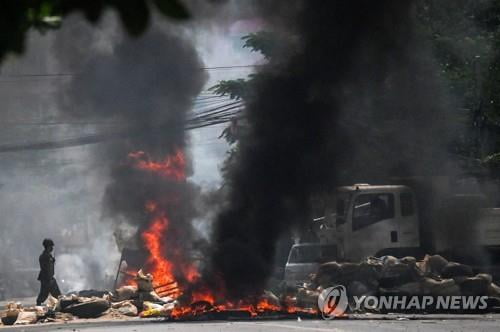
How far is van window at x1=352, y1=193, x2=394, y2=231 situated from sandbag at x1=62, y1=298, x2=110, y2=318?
5.97 meters

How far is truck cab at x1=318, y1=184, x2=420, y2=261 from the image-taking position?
19344 millimetres

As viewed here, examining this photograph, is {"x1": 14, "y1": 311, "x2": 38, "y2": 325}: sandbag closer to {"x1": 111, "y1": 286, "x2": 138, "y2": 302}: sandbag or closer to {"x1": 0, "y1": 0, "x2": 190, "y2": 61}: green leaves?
{"x1": 111, "y1": 286, "x2": 138, "y2": 302}: sandbag

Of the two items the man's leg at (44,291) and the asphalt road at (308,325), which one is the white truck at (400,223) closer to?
the asphalt road at (308,325)

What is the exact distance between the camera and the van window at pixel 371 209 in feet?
64.2

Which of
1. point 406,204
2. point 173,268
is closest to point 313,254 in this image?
point 406,204

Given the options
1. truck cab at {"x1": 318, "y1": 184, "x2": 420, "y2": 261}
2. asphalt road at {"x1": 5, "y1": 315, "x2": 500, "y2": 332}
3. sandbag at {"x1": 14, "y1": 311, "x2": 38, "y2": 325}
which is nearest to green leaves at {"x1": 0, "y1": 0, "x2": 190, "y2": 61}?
asphalt road at {"x1": 5, "y1": 315, "x2": 500, "y2": 332}

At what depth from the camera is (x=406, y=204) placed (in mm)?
19578

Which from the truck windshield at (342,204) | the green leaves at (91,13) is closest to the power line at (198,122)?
the truck windshield at (342,204)

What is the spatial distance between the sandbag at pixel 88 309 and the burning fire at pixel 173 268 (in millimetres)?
1295

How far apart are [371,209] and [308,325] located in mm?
7467

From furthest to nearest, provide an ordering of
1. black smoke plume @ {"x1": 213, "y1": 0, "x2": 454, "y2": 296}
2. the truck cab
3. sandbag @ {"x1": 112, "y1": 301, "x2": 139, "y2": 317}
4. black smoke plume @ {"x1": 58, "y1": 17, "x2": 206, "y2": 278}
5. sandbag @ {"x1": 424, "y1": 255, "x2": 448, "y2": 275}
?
black smoke plume @ {"x1": 58, "y1": 17, "x2": 206, "y2": 278}, the truck cab, sandbag @ {"x1": 424, "y1": 255, "x2": 448, "y2": 275}, black smoke plume @ {"x1": 213, "y1": 0, "x2": 454, "y2": 296}, sandbag @ {"x1": 112, "y1": 301, "x2": 139, "y2": 317}

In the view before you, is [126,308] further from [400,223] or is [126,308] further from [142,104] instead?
[142,104]

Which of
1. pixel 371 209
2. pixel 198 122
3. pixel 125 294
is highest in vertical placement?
pixel 198 122

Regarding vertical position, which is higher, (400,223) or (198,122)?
(198,122)
